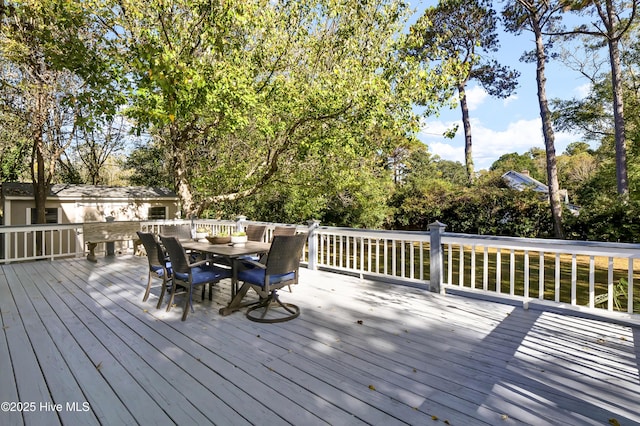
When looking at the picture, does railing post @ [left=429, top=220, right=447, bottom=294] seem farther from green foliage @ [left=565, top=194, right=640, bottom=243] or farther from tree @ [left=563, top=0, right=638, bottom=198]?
tree @ [left=563, top=0, right=638, bottom=198]

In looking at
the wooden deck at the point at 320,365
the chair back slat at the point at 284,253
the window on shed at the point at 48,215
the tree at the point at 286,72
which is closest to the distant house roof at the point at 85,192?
the window on shed at the point at 48,215

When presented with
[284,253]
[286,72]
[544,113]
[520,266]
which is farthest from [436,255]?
[544,113]

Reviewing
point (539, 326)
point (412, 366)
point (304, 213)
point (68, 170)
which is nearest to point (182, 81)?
point (412, 366)

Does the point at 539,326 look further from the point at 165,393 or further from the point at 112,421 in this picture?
the point at 112,421

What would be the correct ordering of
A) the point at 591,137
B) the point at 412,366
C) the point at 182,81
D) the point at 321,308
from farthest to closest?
the point at 591,137
the point at 321,308
the point at 182,81
the point at 412,366

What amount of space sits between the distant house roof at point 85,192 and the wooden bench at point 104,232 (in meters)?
5.32

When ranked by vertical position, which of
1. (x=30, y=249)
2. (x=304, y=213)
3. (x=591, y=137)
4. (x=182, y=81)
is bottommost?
(x=30, y=249)

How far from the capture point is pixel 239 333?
326cm

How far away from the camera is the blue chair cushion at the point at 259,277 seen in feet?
11.9

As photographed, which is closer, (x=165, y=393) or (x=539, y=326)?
(x=165, y=393)

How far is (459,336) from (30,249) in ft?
44.2

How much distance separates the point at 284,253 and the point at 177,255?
3.84 ft

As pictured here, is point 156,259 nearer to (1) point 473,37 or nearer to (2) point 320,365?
(2) point 320,365

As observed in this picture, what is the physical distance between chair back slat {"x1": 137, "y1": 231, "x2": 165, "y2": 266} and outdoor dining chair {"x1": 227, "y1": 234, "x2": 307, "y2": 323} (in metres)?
0.96
